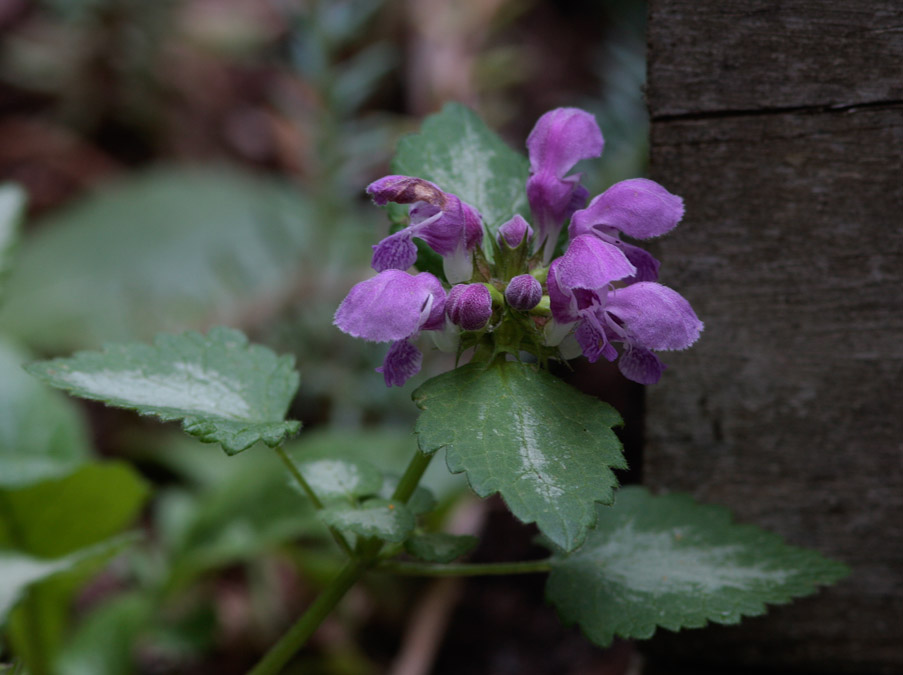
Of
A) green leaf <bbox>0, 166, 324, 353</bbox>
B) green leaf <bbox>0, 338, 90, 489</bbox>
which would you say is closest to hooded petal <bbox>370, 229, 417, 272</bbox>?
green leaf <bbox>0, 338, 90, 489</bbox>

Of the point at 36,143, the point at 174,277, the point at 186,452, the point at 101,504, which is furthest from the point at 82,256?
the point at 101,504

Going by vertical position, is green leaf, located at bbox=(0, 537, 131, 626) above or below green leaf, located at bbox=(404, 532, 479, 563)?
below

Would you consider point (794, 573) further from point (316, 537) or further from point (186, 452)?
point (186, 452)

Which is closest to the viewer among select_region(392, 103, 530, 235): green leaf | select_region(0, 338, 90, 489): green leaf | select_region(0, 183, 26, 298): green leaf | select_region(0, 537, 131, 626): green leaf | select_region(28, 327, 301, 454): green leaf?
select_region(28, 327, 301, 454): green leaf

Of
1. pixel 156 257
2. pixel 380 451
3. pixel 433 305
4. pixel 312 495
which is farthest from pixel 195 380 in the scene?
pixel 156 257

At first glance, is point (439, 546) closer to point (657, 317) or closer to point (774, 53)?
point (657, 317)

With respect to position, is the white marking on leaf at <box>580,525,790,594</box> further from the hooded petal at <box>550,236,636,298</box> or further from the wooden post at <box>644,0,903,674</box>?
the hooded petal at <box>550,236,636,298</box>

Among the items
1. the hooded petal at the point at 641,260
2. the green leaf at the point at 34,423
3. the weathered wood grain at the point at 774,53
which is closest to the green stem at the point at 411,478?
the hooded petal at the point at 641,260
